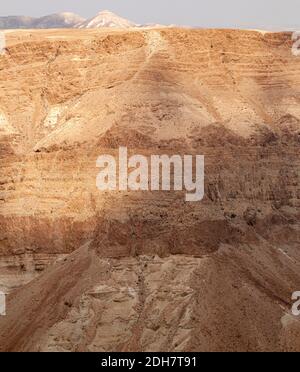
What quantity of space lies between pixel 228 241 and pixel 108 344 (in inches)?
312

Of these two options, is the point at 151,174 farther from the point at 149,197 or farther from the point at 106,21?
Answer: the point at 106,21

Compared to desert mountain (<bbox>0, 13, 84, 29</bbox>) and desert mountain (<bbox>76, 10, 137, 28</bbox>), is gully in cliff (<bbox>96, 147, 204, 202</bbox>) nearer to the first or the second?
desert mountain (<bbox>76, 10, 137, 28</bbox>)

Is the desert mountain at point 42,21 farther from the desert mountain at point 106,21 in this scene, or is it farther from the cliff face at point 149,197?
the cliff face at point 149,197

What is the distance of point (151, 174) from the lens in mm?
45531

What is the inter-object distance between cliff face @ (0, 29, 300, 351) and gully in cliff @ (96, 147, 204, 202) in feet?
1.51

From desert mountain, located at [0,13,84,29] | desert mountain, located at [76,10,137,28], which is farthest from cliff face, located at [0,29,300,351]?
desert mountain, located at [0,13,84,29]

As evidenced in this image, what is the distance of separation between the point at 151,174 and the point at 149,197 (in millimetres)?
1449

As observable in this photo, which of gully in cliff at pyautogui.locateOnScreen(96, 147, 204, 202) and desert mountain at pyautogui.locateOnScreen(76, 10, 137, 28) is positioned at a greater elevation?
desert mountain at pyautogui.locateOnScreen(76, 10, 137, 28)

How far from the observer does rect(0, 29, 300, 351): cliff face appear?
4038cm

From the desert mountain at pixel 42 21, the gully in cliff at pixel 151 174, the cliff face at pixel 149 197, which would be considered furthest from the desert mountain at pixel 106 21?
the gully in cliff at pixel 151 174

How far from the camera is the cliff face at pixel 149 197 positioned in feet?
132

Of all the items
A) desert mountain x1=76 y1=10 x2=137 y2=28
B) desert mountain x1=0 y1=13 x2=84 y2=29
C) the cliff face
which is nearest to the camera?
the cliff face
